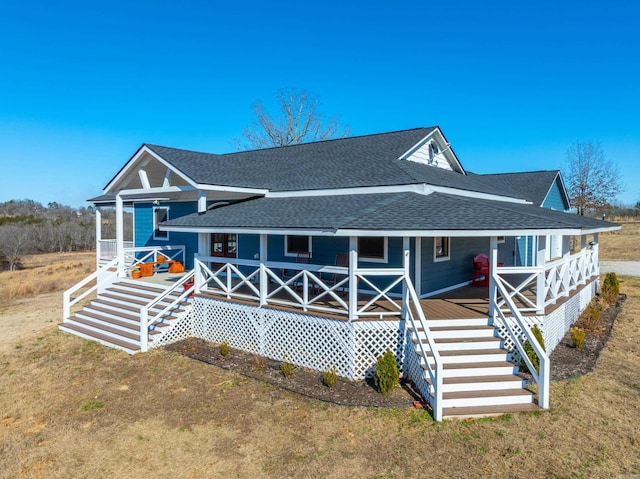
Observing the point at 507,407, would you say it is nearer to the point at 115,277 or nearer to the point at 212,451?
the point at 212,451

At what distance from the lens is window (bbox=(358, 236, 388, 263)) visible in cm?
1134

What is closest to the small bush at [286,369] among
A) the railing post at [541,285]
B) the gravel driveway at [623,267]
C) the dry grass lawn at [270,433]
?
the dry grass lawn at [270,433]

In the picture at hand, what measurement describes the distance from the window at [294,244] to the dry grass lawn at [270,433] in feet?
15.2

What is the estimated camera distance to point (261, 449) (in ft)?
21.4

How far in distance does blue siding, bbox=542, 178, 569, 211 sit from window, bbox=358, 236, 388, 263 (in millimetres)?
14202

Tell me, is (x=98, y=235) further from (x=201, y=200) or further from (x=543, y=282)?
(x=543, y=282)

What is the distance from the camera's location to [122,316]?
1271 cm

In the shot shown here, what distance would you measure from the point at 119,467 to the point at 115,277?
1080 centimetres

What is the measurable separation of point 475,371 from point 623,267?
2878cm

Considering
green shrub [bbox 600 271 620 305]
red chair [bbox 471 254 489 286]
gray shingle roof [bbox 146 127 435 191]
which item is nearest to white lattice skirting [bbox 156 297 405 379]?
gray shingle roof [bbox 146 127 435 191]

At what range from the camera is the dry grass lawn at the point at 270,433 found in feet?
19.8

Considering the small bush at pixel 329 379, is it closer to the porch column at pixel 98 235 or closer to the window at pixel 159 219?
the window at pixel 159 219

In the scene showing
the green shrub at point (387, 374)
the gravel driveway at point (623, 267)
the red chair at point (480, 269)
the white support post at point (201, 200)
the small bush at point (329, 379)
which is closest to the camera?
the green shrub at point (387, 374)

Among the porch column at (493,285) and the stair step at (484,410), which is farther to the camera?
the porch column at (493,285)
